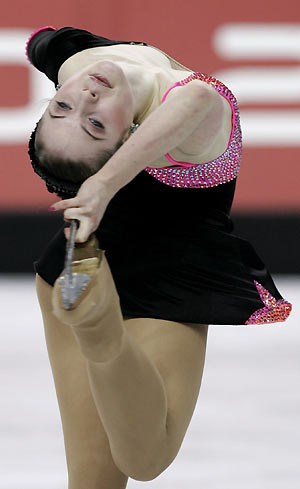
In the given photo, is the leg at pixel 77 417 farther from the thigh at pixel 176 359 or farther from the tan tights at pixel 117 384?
the thigh at pixel 176 359

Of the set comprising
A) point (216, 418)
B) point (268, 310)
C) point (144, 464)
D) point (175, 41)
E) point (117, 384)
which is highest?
point (117, 384)

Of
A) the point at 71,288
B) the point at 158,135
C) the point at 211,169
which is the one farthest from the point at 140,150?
the point at 211,169

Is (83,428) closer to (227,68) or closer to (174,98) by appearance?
(174,98)

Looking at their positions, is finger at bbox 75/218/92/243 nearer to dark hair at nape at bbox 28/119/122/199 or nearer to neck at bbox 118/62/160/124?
dark hair at nape at bbox 28/119/122/199

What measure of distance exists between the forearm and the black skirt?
37 cm

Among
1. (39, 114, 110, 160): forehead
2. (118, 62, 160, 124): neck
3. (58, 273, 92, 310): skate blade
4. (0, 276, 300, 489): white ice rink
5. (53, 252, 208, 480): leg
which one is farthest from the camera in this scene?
(0, 276, 300, 489): white ice rink

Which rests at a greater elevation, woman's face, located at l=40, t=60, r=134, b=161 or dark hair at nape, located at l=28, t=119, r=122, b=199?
woman's face, located at l=40, t=60, r=134, b=161

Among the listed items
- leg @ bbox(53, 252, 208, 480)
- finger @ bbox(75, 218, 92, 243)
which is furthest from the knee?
finger @ bbox(75, 218, 92, 243)

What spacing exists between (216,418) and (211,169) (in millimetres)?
1303

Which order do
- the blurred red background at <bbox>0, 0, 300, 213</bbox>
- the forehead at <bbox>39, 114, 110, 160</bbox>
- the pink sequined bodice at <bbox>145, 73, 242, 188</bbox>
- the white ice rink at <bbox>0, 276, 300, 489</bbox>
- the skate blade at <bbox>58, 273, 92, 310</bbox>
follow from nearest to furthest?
1. the skate blade at <bbox>58, 273, 92, 310</bbox>
2. the forehead at <bbox>39, 114, 110, 160</bbox>
3. the pink sequined bodice at <bbox>145, 73, 242, 188</bbox>
4. the white ice rink at <bbox>0, 276, 300, 489</bbox>
5. the blurred red background at <bbox>0, 0, 300, 213</bbox>

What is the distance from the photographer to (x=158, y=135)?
161cm

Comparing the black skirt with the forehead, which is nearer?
the forehead

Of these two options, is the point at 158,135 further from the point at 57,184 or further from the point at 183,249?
the point at 183,249

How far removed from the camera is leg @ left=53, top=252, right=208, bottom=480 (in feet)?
5.02
